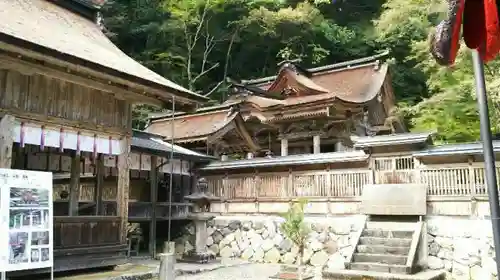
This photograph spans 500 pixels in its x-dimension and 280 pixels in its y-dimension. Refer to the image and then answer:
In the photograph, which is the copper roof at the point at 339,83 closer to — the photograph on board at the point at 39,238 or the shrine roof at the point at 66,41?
the shrine roof at the point at 66,41

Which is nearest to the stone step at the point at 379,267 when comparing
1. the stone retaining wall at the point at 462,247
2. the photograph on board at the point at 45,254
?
the stone retaining wall at the point at 462,247

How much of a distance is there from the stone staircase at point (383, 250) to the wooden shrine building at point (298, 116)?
7.89 m

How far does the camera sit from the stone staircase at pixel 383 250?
1044 cm

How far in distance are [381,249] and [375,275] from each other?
1492mm

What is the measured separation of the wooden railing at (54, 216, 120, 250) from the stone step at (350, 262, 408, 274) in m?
6.01

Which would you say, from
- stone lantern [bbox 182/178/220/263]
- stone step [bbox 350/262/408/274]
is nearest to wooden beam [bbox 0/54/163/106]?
stone lantern [bbox 182/178/220/263]

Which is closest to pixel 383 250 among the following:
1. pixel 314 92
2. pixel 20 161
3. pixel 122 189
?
pixel 122 189

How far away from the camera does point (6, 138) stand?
8141mm

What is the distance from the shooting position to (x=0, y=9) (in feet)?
29.9

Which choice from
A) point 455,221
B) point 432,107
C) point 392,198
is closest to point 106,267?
point 392,198

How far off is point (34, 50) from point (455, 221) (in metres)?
10.6

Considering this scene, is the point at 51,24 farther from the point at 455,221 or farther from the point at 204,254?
the point at 455,221

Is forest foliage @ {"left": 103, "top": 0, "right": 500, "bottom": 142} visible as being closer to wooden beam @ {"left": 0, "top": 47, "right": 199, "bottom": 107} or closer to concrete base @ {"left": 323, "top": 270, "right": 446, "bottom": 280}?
wooden beam @ {"left": 0, "top": 47, "right": 199, "bottom": 107}

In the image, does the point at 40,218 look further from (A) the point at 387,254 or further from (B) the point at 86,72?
(A) the point at 387,254
